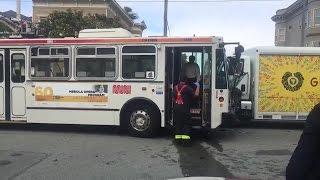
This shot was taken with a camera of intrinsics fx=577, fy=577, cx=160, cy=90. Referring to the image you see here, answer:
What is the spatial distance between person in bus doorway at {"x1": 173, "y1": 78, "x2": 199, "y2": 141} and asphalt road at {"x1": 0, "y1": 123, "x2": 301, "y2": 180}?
0.39 meters

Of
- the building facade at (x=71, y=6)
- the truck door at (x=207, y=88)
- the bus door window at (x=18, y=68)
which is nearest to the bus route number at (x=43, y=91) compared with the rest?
the bus door window at (x=18, y=68)

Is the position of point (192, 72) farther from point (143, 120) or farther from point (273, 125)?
point (273, 125)

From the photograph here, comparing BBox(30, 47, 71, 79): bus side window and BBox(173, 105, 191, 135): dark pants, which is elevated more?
BBox(30, 47, 71, 79): bus side window

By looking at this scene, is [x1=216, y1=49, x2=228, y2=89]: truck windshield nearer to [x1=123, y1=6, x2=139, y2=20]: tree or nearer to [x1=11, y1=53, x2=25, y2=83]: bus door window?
[x1=11, y1=53, x2=25, y2=83]: bus door window

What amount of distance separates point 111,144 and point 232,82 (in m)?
3.87

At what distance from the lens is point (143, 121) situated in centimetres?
1378

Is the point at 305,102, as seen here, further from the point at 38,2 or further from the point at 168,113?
the point at 38,2

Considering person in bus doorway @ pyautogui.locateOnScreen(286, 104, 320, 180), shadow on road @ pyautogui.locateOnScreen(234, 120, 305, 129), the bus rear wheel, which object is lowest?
shadow on road @ pyautogui.locateOnScreen(234, 120, 305, 129)

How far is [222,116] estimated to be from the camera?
1338 cm

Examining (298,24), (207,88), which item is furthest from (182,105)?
(298,24)

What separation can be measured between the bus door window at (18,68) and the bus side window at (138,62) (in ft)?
9.04

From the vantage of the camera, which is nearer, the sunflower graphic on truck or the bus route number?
the bus route number

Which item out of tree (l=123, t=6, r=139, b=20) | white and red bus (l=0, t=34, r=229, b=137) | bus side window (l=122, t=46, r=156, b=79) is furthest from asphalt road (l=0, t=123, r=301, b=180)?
tree (l=123, t=6, r=139, b=20)

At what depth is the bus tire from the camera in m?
13.7
